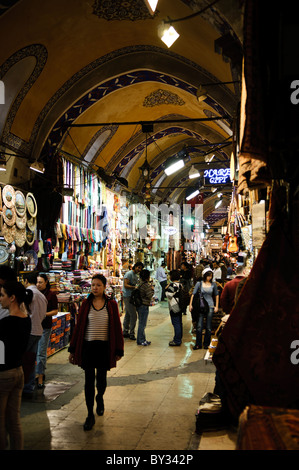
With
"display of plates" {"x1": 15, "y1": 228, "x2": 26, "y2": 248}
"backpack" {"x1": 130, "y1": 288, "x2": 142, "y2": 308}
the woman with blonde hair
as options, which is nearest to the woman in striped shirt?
the woman with blonde hair

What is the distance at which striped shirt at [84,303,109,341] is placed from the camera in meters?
4.55

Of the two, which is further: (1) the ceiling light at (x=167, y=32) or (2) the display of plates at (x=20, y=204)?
(2) the display of plates at (x=20, y=204)

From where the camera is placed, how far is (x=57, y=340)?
25.6ft

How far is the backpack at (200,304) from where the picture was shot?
8209 millimetres

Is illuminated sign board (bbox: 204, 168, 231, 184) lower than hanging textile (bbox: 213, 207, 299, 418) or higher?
higher

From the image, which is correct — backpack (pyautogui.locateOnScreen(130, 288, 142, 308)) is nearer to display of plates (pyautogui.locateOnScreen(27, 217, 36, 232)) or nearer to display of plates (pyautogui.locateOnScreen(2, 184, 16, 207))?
display of plates (pyautogui.locateOnScreen(27, 217, 36, 232))

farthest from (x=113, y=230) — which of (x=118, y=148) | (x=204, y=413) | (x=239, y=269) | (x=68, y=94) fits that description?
(x=204, y=413)

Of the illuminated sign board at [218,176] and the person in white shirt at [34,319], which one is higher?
the illuminated sign board at [218,176]

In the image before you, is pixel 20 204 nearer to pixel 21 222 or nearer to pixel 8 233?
pixel 21 222

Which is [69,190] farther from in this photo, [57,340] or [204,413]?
[204,413]

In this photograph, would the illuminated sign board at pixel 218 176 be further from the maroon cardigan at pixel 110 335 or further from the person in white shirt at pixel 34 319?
the maroon cardigan at pixel 110 335

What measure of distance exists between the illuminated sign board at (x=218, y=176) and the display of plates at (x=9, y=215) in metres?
5.53

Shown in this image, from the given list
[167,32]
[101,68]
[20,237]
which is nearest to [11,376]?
[167,32]

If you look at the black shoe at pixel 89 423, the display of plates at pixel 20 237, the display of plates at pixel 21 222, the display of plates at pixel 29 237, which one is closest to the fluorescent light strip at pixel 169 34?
the display of plates at pixel 21 222
